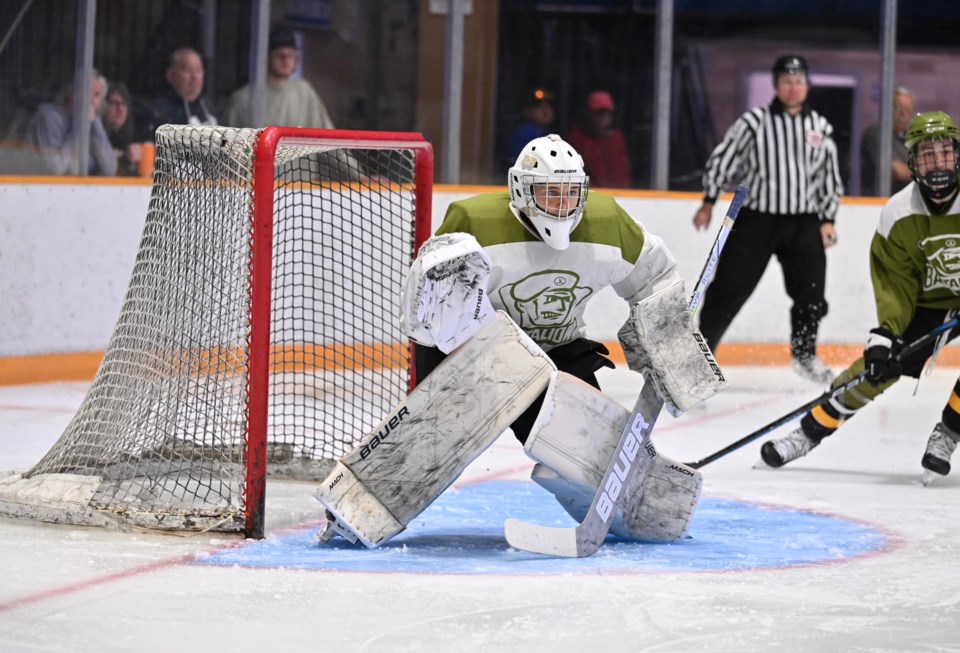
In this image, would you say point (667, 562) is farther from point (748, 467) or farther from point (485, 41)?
point (485, 41)

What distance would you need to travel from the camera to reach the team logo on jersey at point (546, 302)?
3.37 meters

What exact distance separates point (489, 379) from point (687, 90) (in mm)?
4373

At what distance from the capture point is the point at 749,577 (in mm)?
3053

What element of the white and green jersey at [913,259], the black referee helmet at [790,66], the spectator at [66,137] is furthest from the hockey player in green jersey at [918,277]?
the spectator at [66,137]

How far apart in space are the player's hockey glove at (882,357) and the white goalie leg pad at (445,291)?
4.81 ft

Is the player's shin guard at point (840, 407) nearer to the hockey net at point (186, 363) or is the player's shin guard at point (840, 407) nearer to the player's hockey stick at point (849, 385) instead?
the player's hockey stick at point (849, 385)

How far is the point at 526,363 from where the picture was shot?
3281 mm

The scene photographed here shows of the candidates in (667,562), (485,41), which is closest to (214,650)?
(667,562)

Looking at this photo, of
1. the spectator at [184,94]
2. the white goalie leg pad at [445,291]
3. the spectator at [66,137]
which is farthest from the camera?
the spectator at [184,94]

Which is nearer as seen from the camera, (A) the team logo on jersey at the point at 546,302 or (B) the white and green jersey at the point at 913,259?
(A) the team logo on jersey at the point at 546,302

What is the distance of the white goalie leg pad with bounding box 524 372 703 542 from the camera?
3.26 meters

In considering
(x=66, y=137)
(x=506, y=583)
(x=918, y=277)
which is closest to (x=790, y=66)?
(x=918, y=277)

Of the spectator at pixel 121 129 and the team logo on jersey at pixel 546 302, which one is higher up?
the spectator at pixel 121 129

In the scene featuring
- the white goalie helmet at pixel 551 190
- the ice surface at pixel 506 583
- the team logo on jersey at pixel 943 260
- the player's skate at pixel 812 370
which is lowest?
the ice surface at pixel 506 583
